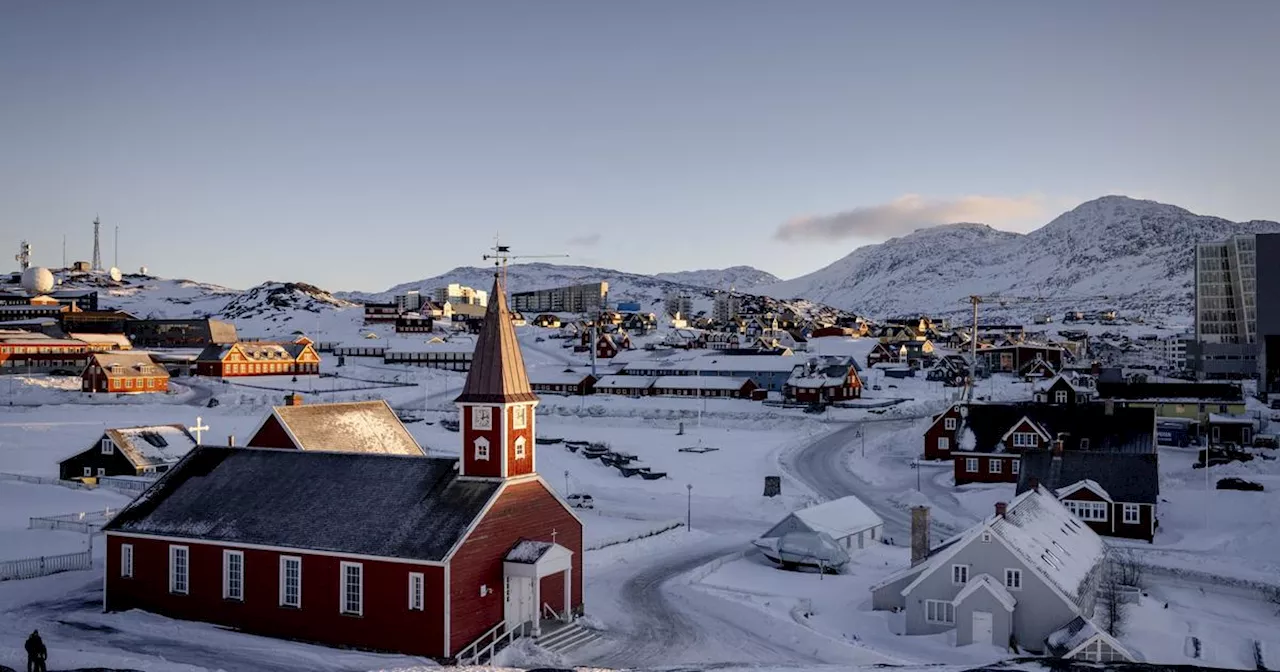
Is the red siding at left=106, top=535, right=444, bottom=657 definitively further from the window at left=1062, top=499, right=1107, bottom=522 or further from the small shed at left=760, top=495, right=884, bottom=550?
the window at left=1062, top=499, right=1107, bottom=522

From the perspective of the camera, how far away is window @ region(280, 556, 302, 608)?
2930cm

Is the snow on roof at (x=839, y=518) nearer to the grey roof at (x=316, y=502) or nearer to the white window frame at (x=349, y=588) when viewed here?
the grey roof at (x=316, y=502)

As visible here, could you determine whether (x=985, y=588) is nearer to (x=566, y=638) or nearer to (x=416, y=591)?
(x=566, y=638)

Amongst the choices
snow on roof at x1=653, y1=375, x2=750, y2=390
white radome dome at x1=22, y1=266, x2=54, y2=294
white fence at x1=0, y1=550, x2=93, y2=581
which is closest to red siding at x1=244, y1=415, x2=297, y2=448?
white fence at x1=0, y1=550, x2=93, y2=581

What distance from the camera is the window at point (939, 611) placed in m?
32.3

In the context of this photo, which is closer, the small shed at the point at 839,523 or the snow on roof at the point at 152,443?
the small shed at the point at 839,523

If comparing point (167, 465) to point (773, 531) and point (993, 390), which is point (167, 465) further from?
point (993, 390)

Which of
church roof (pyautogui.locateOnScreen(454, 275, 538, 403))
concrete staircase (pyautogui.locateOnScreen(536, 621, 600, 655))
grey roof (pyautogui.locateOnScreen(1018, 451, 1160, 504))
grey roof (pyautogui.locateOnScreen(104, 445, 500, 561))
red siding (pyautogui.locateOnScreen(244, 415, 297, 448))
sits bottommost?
concrete staircase (pyautogui.locateOnScreen(536, 621, 600, 655))

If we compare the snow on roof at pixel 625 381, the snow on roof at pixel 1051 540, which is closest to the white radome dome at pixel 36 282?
the snow on roof at pixel 625 381

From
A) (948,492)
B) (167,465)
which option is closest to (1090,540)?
(948,492)

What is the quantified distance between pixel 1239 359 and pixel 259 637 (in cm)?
13768

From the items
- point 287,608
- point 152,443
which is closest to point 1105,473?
point 287,608

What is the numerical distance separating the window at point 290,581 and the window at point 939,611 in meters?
18.9

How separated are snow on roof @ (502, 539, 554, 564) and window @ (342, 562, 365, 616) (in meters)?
3.95
